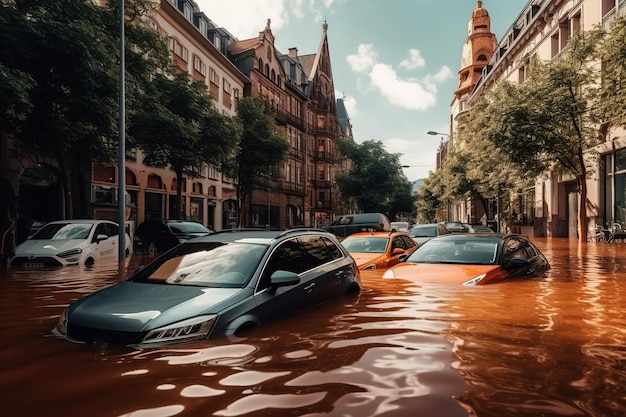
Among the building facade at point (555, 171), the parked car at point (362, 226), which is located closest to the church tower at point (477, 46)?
the building facade at point (555, 171)

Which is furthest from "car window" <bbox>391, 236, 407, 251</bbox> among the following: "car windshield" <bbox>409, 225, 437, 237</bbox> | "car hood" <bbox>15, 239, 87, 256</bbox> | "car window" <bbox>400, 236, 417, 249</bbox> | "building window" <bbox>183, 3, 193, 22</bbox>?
"building window" <bbox>183, 3, 193, 22</bbox>

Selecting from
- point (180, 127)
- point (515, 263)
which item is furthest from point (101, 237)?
point (515, 263)

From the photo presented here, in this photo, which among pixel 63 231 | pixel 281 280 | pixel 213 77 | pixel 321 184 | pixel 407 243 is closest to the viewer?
pixel 281 280

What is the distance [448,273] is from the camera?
7887 mm

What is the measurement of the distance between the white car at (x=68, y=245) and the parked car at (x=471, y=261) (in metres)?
8.27

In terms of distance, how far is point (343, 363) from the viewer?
3.95 m

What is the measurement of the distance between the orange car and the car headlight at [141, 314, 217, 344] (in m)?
5.94

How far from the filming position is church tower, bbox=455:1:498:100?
2453 inches

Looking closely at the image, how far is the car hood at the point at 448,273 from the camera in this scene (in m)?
7.67

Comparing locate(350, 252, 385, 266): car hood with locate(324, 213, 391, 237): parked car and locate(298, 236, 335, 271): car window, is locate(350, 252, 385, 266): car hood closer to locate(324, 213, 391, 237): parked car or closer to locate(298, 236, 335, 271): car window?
locate(298, 236, 335, 271): car window

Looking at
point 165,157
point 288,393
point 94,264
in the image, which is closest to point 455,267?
point 288,393

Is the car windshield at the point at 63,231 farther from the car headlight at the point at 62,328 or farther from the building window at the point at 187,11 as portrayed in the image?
the building window at the point at 187,11

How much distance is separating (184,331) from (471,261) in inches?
221

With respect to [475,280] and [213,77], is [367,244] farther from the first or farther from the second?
[213,77]
